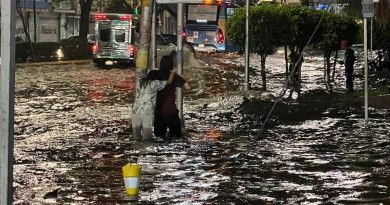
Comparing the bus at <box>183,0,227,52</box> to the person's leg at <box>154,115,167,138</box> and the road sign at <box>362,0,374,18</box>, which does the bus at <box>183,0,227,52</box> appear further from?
the person's leg at <box>154,115,167,138</box>

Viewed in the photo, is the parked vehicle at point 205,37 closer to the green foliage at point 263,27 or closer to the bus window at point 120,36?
the bus window at point 120,36

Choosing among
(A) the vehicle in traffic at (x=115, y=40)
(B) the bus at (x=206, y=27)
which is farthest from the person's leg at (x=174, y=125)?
(A) the vehicle in traffic at (x=115, y=40)

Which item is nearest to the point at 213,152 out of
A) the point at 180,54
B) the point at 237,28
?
the point at 180,54

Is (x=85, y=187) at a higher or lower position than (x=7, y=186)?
lower

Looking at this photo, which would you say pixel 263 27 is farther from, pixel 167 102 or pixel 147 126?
pixel 147 126

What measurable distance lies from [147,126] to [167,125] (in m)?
0.46

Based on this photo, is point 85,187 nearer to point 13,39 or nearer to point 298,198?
point 298,198

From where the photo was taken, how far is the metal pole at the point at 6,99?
17.9ft

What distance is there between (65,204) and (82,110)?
11.7 meters

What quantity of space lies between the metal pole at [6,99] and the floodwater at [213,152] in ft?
10.7

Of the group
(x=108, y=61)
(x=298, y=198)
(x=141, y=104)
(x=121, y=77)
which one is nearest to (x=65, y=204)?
(x=298, y=198)

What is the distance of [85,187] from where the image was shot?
9.88m

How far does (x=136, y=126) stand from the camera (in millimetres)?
14086

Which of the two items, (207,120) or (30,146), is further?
(207,120)
